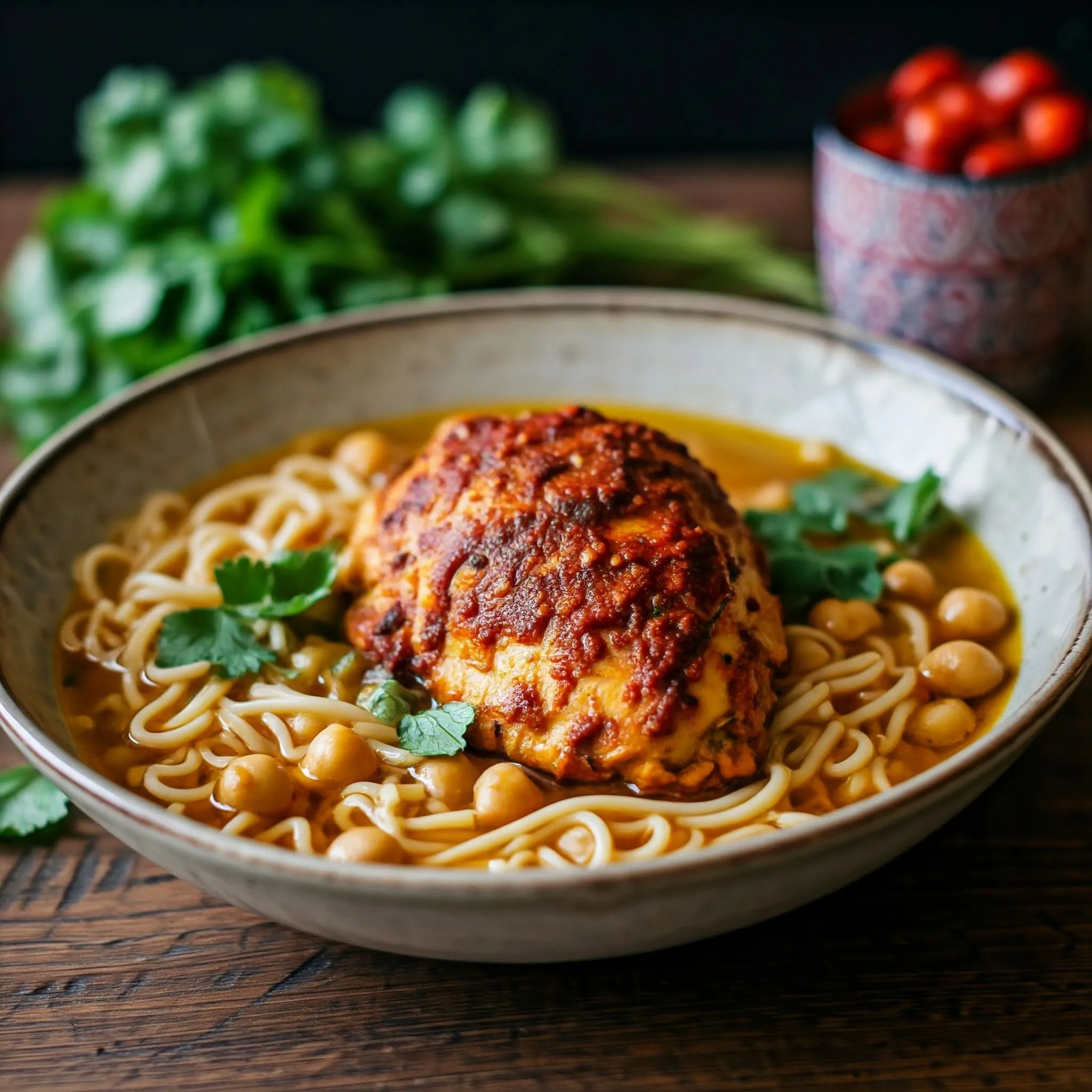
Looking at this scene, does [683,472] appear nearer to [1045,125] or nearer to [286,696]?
[286,696]

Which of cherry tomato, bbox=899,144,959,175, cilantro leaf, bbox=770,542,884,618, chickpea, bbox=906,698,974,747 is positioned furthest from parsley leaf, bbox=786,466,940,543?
cherry tomato, bbox=899,144,959,175

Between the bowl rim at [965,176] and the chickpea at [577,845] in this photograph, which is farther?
the bowl rim at [965,176]

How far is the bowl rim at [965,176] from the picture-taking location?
225 inches

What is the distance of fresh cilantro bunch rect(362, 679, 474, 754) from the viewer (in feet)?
12.5

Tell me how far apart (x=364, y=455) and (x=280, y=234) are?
6.64 feet

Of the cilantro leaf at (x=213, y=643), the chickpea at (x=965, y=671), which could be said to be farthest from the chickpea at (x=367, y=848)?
the chickpea at (x=965, y=671)

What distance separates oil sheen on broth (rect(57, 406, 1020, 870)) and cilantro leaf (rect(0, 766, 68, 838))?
0.24 metres

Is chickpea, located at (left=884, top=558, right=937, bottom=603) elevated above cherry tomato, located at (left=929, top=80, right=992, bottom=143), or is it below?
below

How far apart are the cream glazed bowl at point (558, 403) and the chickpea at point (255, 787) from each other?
0.44 meters

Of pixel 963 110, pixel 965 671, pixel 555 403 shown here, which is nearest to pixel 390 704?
pixel 965 671

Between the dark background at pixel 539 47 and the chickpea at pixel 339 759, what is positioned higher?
the dark background at pixel 539 47

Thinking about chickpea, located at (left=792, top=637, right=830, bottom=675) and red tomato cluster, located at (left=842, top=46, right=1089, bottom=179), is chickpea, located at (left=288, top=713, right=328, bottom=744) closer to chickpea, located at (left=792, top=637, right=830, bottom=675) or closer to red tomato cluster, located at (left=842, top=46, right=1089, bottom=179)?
chickpea, located at (left=792, top=637, right=830, bottom=675)

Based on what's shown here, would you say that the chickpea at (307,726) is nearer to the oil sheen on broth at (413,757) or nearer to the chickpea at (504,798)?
the oil sheen on broth at (413,757)

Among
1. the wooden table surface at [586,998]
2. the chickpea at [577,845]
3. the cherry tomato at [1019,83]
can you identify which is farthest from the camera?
the cherry tomato at [1019,83]
